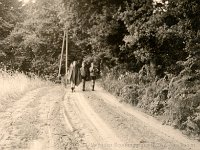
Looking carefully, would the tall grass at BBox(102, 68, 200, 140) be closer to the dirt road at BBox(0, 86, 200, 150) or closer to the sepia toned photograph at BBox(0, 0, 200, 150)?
the sepia toned photograph at BBox(0, 0, 200, 150)

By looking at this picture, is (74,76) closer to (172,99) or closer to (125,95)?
(125,95)

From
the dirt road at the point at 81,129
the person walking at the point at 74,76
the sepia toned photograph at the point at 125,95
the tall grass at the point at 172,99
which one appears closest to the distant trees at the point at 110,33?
the sepia toned photograph at the point at 125,95

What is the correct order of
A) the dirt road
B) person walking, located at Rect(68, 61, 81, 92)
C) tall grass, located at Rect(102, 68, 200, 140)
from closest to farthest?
the dirt road < tall grass, located at Rect(102, 68, 200, 140) < person walking, located at Rect(68, 61, 81, 92)

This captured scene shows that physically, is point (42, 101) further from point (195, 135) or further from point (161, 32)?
point (195, 135)

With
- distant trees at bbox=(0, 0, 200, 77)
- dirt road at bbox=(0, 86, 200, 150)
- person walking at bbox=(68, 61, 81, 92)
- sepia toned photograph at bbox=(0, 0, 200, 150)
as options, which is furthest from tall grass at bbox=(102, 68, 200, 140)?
person walking at bbox=(68, 61, 81, 92)

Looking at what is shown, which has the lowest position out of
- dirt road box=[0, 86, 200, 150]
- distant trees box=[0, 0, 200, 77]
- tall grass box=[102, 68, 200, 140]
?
dirt road box=[0, 86, 200, 150]

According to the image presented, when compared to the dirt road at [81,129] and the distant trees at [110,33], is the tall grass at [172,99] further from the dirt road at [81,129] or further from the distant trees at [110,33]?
the distant trees at [110,33]

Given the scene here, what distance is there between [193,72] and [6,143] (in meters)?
8.63

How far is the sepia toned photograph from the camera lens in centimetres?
1073

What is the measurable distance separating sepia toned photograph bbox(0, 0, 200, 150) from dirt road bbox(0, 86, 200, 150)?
0.03 meters

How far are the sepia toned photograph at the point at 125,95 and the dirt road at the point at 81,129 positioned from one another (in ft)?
0.08

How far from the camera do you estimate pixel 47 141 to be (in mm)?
9773

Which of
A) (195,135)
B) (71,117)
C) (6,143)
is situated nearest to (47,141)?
(6,143)

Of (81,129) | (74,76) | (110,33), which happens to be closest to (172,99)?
(81,129)
